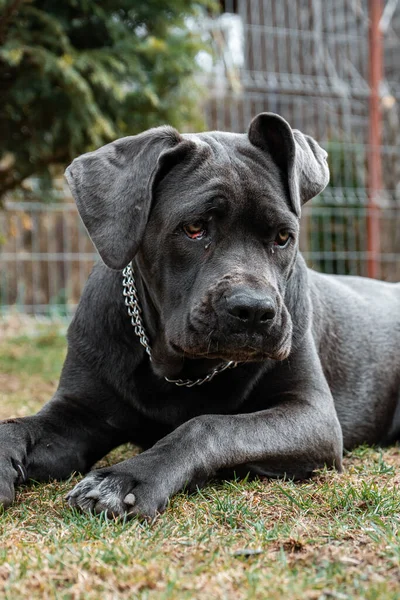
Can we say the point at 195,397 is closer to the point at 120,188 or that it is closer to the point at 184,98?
the point at 120,188

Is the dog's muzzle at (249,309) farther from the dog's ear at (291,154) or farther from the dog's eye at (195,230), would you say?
the dog's ear at (291,154)

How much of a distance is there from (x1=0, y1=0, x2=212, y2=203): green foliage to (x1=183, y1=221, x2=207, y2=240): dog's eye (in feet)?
9.85

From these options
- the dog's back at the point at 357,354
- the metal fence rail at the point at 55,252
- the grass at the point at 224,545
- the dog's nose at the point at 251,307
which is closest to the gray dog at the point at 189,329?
the dog's nose at the point at 251,307

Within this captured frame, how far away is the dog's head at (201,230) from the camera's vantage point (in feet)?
9.70

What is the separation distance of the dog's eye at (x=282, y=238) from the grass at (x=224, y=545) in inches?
36.4

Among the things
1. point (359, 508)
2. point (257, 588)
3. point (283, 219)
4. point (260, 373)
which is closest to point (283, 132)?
point (283, 219)

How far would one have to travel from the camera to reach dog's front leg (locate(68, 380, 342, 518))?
2.68 meters

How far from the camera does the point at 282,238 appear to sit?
328 centimetres

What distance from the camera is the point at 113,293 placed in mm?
3609

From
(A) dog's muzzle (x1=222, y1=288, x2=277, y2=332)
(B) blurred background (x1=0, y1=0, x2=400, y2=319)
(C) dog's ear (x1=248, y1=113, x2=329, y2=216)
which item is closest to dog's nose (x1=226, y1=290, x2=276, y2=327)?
(A) dog's muzzle (x1=222, y1=288, x2=277, y2=332)

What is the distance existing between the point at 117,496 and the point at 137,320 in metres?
1.00

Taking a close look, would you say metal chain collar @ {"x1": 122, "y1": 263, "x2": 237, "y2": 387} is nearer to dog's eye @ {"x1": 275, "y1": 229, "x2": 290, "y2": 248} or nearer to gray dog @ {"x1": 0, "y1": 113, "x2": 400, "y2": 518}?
gray dog @ {"x1": 0, "y1": 113, "x2": 400, "y2": 518}

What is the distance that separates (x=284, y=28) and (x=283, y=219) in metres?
7.93

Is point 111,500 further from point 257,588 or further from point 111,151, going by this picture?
point 111,151
